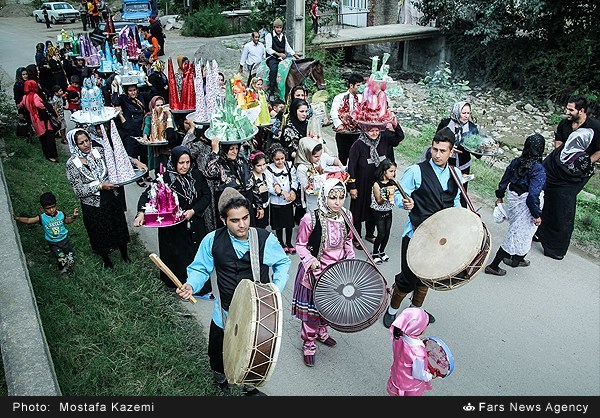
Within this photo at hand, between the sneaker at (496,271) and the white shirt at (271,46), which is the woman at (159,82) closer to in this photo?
the white shirt at (271,46)

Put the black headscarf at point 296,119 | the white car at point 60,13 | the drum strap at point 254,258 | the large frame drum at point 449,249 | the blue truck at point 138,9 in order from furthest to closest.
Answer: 1. the white car at point 60,13
2. the blue truck at point 138,9
3. the black headscarf at point 296,119
4. the large frame drum at point 449,249
5. the drum strap at point 254,258

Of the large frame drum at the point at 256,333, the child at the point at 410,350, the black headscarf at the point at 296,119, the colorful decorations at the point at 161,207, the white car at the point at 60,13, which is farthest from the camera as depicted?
the white car at the point at 60,13

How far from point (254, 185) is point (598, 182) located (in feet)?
28.8

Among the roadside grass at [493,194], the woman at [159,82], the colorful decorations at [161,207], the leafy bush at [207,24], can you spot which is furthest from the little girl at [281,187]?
the leafy bush at [207,24]

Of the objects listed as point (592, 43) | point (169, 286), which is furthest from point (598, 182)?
point (169, 286)

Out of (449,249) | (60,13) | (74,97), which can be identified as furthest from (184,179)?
(60,13)

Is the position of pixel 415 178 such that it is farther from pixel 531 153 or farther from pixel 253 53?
pixel 253 53

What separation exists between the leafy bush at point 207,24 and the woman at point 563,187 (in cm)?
1989

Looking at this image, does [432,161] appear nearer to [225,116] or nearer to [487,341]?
[487,341]

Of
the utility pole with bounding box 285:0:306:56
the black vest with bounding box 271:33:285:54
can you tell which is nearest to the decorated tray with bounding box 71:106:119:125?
the black vest with bounding box 271:33:285:54

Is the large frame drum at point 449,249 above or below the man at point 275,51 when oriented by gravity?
below

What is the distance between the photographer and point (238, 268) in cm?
370

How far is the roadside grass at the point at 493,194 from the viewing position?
6.66 metres

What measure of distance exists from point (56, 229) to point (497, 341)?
453 centimetres
